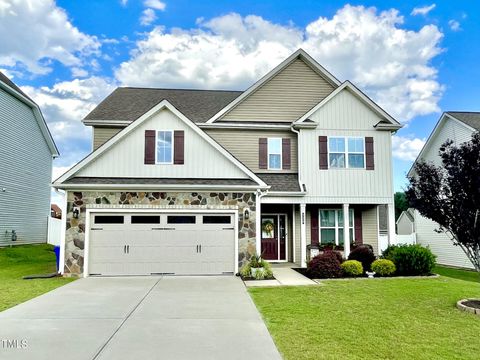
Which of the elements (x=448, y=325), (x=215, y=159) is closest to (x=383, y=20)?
(x=215, y=159)

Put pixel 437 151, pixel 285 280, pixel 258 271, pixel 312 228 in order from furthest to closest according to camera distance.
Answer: pixel 437 151
pixel 312 228
pixel 258 271
pixel 285 280

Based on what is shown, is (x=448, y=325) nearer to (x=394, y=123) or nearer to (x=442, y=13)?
(x=394, y=123)

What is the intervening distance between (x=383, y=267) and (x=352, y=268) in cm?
116

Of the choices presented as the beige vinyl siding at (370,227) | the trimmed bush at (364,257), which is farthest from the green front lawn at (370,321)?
the beige vinyl siding at (370,227)

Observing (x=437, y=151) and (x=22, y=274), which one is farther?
(x=437, y=151)

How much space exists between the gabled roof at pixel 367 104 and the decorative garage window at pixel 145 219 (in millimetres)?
7371

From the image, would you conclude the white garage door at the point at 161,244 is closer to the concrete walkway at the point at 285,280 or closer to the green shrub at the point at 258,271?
the green shrub at the point at 258,271

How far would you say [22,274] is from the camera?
14.5 metres

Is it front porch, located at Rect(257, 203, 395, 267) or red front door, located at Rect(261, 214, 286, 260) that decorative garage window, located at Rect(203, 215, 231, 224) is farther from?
red front door, located at Rect(261, 214, 286, 260)

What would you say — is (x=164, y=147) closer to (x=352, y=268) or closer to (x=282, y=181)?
(x=282, y=181)

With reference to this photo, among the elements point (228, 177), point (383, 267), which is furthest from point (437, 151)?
point (228, 177)

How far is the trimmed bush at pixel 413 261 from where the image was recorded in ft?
47.6

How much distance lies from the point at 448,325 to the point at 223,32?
625 inches

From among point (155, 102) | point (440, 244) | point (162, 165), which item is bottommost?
point (440, 244)
